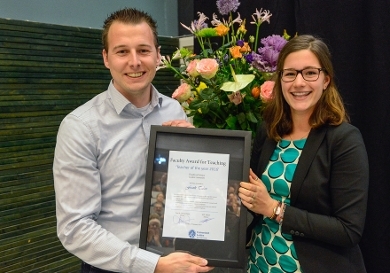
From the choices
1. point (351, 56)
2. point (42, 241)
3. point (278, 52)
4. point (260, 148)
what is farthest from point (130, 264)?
point (351, 56)

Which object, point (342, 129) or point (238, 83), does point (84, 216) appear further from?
point (342, 129)

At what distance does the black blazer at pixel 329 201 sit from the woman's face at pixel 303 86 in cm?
9

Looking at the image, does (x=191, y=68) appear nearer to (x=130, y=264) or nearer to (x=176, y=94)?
(x=176, y=94)

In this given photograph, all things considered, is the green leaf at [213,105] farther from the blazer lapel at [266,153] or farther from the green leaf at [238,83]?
the blazer lapel at [266,153]

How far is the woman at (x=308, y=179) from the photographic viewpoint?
1177 mm

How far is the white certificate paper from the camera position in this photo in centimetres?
112

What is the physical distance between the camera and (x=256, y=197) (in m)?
1.17

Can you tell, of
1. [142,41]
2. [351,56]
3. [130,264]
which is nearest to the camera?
[130,264]

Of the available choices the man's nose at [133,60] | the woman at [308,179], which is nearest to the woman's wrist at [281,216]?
the woman at [308,179]

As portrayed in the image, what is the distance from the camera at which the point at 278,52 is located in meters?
1.36

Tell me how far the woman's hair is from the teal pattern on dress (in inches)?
2.3

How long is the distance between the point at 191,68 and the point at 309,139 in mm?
461
